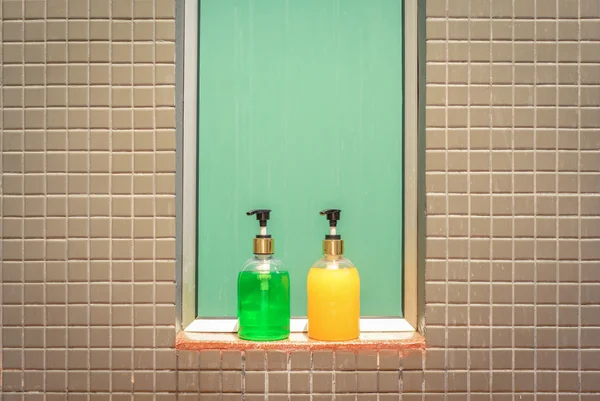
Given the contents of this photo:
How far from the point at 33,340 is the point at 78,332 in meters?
0.09

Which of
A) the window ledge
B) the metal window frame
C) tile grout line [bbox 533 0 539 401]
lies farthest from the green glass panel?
tile grout line [bbox 533 0 539 401]

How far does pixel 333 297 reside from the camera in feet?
3.54

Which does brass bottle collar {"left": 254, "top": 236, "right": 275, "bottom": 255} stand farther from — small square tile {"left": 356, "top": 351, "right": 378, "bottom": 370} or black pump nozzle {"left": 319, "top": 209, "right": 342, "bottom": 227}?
small square tile {"left": 356, "top": 351, "right": 378, "bottom": 370}

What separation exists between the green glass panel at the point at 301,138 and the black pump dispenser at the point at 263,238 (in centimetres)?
10

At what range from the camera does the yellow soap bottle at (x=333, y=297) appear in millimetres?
1079

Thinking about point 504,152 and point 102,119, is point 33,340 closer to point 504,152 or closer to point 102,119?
point 102,119

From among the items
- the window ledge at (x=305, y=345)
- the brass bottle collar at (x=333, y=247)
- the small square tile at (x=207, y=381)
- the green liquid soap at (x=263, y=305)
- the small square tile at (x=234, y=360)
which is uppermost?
the brass bottle collar at (x=333, y=247)

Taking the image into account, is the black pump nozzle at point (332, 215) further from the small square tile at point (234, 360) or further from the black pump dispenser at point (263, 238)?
the small square tile at point (234, 360)

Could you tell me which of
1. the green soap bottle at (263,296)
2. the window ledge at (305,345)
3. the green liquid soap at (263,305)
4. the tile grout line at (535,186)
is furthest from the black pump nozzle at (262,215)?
the tile grout line at (535,186)

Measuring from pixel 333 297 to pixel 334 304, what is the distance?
0.05 ft

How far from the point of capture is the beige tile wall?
3.50 feet

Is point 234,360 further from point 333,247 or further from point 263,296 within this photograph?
point 333,247

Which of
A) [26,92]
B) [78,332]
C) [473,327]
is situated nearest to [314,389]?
[473,327]

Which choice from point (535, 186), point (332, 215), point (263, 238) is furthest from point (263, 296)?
point (535, 186)
